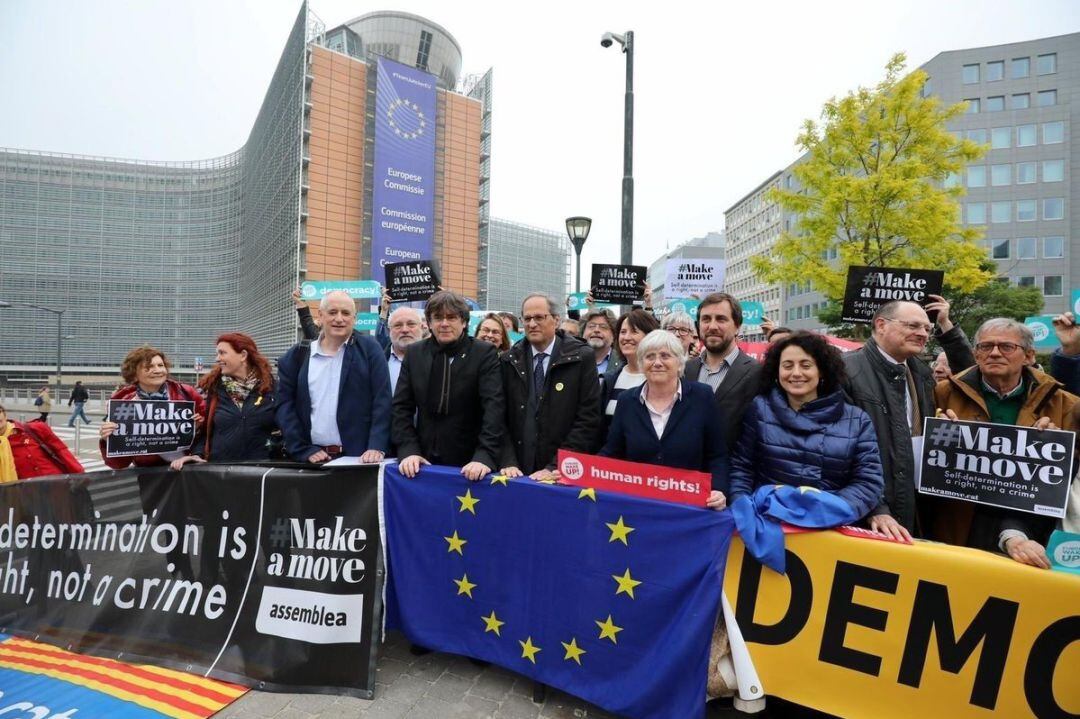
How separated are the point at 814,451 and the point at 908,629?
2.85 feet

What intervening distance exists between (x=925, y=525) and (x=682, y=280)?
20.8 ft

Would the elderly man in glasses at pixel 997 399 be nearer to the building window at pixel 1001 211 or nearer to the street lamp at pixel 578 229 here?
the street lamp at pixel 578 229

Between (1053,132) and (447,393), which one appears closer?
(447,393)

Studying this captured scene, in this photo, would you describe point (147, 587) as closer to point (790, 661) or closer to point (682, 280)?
point (790, 661)

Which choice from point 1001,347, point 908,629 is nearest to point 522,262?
point 1001,347

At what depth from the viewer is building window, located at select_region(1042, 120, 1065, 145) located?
47938 millimetres

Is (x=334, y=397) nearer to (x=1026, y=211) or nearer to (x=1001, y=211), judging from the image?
(x=1001, y=211)

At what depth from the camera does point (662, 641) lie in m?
2.82

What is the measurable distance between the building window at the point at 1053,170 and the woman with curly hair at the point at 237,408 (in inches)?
2598

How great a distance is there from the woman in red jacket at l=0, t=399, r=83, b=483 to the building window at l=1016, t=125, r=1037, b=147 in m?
67.9

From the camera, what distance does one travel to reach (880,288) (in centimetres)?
485

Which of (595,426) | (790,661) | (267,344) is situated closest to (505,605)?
(595,426)

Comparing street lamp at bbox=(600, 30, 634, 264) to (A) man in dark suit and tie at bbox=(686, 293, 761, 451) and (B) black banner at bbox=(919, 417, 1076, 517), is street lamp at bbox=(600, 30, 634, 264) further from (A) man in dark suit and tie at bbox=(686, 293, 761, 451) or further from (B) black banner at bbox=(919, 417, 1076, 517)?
(B) black banner at bbox=(919, 417, 1076, 517)

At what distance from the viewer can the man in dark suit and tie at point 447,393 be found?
3.71 m
